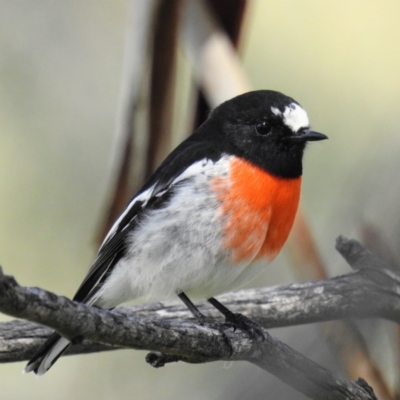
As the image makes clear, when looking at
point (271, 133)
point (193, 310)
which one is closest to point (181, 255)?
point (193, 310)

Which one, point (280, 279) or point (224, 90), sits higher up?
point (224, 90)

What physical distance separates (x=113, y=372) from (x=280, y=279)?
145 cm

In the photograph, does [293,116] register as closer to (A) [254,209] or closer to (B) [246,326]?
(A) [254,209]

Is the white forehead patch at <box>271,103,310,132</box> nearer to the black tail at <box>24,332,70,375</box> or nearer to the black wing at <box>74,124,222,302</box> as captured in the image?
the black wing at <box>74,124,222,302</box>

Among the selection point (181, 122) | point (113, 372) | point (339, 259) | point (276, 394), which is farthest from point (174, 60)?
point (113, 372)

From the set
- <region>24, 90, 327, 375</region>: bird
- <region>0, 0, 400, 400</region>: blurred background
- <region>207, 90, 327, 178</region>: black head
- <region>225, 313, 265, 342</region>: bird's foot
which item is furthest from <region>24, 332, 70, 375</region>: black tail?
<region>0, 0, 400, 400</region>: blurred background

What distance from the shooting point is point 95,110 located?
18.6 feet

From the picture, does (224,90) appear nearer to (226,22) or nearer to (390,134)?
(226,22)

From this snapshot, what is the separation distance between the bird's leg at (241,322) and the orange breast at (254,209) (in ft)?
0.98

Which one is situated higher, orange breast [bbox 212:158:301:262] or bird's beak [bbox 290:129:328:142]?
bird's beak [bbox 290:129:328:142]

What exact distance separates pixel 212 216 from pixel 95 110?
3086 millimetres

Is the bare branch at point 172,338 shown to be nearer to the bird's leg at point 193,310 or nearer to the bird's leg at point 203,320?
the bird's leg at point 203,320

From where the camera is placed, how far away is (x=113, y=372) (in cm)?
507

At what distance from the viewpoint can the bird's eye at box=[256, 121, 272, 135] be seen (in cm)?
315
